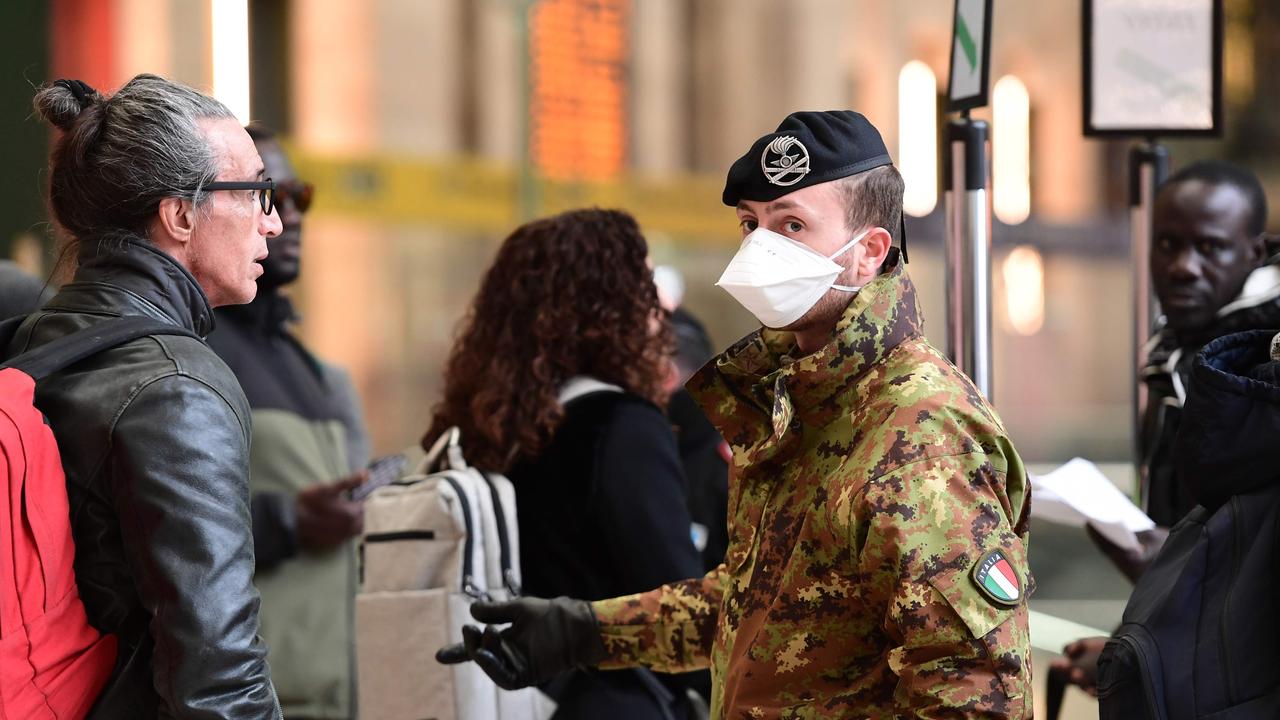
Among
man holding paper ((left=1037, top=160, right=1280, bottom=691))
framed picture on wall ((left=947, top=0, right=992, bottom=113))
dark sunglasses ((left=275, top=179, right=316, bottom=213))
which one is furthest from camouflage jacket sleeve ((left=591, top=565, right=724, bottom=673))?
dark sunglasses ((left=275, top=179, right=316, bottom=213))

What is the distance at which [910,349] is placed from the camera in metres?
1.95

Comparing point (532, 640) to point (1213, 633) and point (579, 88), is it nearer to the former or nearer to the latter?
point (1213, 633)

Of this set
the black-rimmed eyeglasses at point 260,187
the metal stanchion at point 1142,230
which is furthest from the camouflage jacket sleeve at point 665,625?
the metal stanchion at point 1142,230

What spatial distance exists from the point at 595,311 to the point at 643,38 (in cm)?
1092

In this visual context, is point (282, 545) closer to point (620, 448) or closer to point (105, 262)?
point (620, 448)

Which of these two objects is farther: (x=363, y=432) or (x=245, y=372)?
(x=363, y=432)

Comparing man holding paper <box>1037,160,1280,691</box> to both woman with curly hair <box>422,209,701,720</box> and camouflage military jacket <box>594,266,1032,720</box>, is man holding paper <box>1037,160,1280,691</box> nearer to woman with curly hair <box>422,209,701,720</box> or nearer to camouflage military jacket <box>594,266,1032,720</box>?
woman with curly hair <box>422,209,701,720</box>

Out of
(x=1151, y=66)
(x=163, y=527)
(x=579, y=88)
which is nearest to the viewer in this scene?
(x=163, y=527)

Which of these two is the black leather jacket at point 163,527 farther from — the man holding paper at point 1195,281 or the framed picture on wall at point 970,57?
the man holding paper at point 1195,281

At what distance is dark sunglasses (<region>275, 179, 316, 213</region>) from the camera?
3715mm

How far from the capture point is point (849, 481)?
185cm

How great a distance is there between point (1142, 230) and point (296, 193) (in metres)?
2.21

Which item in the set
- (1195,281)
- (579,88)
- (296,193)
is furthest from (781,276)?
(579,88)

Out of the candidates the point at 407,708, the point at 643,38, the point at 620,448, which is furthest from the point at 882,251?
the point at 643,38
